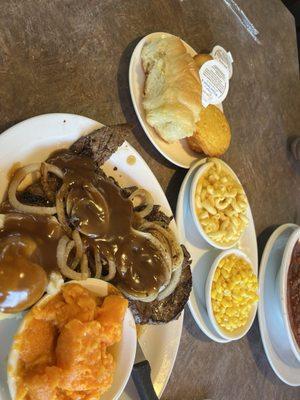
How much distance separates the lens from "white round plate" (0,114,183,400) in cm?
172

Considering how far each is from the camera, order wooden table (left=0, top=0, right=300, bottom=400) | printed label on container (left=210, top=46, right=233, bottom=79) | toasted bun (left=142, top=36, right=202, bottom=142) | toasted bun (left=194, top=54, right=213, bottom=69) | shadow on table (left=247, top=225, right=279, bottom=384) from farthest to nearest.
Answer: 1. shadow on table (left=247, top=225, right=279, bottom=384)
2. printed label on container (left=210, top=46, right=233, bottom=79)
3. toasted bun (left=194, top=54, right=213, bottom=69)
4. toasted bun (left=142, top=36, right=202, bottom=142)
5. wooden table (left=0, top=0, right=300, bottom=400)

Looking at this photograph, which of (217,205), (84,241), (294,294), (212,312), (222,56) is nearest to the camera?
(84,241)

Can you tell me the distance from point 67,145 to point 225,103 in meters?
1.64

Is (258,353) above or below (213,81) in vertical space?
below

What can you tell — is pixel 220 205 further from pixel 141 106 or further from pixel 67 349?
pixel 67 349

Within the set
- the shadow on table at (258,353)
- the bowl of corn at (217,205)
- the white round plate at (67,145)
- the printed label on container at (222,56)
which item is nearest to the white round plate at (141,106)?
the bowl of corn at (217,205)

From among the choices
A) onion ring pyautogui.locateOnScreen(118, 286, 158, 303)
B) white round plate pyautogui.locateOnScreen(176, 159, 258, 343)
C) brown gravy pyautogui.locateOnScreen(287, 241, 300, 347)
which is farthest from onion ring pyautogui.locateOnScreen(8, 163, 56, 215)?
brown gravy pyautogui.locateOnScreen(287, 241, 300, 347)

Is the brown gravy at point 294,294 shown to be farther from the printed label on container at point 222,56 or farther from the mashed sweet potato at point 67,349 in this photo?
the mashed sweet potato at point 67,349

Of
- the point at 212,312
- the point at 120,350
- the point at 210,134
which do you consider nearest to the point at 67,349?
the point at 120,350

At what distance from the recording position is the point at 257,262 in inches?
122

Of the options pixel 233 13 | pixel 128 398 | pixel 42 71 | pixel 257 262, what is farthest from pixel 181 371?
pixel 233 13

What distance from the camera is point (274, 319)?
3.09 m

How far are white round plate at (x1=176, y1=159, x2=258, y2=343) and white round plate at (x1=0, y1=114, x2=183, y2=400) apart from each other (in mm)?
208

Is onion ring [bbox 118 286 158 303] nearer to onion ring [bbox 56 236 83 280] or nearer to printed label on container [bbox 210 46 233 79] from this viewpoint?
onion ring [bbox 56 236 83 280]
